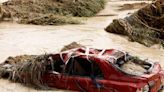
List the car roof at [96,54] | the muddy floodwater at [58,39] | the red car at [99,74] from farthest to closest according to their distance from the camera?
the muddy floodwater at [58,39] → the car roof at [96,54] → the red car at [99,74]

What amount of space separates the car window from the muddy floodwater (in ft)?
19.2

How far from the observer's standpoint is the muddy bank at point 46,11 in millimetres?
26453

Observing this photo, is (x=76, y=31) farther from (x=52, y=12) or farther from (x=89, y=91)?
(x=89, y=91)

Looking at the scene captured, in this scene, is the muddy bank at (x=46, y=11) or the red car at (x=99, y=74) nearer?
the red car at (x=99, y=74)

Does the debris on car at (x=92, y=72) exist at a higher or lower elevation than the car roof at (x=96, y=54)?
lower

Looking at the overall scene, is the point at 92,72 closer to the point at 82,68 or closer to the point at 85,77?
the point at 85,77

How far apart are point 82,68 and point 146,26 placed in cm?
1093

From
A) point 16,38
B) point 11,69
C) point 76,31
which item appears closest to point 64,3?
point 76,31

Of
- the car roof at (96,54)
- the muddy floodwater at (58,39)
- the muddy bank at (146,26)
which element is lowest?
the muddy floodwater at (58,39)

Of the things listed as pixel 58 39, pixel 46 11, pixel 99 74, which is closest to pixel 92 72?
pixel 99 74

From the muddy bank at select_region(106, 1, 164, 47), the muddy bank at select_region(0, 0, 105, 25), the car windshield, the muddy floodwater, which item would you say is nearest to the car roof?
the car windshield

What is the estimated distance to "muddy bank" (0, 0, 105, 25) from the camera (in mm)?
26453

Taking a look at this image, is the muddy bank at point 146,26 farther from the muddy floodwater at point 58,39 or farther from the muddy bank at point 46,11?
the muddy bank at point 46,11

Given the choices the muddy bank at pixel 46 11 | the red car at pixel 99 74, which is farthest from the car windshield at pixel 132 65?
the muddy bank at pixel 46 11
